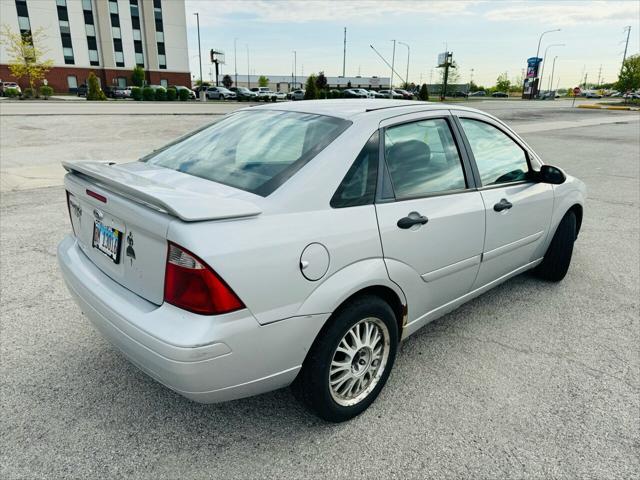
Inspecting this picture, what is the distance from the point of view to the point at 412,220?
2.48m

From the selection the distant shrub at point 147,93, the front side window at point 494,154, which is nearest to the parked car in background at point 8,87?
the distant shrub at point 147,93

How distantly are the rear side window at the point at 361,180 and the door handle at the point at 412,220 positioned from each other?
0.68ft

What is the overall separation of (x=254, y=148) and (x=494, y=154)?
5.72 feet

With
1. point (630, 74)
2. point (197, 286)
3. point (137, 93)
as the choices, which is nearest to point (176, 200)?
point (197, 286)

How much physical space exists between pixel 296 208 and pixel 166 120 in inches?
773

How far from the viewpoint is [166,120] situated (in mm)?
19984

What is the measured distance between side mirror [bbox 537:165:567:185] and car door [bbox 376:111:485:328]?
85cm

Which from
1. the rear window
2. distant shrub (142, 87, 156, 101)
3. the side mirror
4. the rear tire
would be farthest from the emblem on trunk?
distant shrub (142, 87, 156, 101)

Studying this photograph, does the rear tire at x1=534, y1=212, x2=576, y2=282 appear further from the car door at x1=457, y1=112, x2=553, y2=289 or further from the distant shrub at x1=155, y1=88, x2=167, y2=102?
the distant shrub at x1=155, y1=88, x2=167, y2=102

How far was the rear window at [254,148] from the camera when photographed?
2.31 metres

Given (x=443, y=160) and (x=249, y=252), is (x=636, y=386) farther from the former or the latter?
(x=249, y=252)

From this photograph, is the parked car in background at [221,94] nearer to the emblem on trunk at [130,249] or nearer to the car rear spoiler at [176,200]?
the car rear spoiler at [176,200]

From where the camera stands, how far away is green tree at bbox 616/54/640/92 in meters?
64.5

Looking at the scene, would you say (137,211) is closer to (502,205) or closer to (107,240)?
(107,240)
